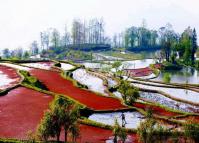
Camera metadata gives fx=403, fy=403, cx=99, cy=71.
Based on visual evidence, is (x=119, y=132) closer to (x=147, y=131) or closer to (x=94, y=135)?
(x=147, y=131)

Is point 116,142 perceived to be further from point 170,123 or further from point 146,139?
point 170,123

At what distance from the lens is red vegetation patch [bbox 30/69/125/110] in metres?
44.6

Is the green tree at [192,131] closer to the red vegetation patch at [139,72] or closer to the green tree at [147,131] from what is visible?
the green tree at [147,131]

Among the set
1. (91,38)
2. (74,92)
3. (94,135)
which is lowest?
(94,135)

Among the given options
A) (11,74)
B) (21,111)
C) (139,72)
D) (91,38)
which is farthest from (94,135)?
(91,38)

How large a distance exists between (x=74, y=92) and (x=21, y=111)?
12729mm

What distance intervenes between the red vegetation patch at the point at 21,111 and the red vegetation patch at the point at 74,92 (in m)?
4.22

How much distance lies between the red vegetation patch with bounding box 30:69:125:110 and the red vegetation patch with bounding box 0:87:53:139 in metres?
4.22

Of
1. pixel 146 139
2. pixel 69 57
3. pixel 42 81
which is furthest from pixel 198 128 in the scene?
pixel 69 57

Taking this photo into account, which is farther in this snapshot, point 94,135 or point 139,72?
point 139,72

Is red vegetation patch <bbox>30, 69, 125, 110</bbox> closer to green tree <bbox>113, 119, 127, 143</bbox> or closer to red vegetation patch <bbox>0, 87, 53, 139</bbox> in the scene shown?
red vegetation patch <bbox>0, 87, 53, 139</bbox>

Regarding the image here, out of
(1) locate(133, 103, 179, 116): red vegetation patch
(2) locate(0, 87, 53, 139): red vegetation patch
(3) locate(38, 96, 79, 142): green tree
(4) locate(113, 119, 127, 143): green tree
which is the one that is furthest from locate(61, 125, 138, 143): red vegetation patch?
(1) locate(133, 103, 179, 116): red vegetation patch

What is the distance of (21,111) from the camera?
3978 cm

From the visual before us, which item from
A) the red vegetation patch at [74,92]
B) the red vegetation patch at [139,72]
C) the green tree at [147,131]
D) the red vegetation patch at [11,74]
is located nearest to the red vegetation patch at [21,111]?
the red vegetation patch at [11,74]
